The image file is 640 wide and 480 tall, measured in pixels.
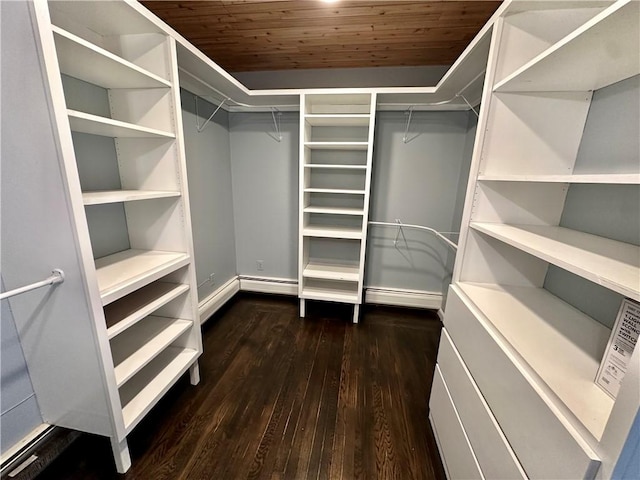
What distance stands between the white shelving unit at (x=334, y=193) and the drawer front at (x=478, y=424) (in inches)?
49.9

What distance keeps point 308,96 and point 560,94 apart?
5.62 ft

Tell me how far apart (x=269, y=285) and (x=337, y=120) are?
2.01m

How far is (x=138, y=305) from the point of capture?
4.66ft

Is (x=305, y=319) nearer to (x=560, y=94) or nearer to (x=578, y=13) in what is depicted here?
(x=560, y=94)

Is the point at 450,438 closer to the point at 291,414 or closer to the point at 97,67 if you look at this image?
the point at 291,414

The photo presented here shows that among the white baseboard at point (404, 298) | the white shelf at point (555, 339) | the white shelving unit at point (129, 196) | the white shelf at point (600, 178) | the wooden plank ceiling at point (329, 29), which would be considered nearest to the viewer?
the white shelf at point (600, 178)

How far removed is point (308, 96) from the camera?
7.41 ft

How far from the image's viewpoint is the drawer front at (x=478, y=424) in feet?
2.76

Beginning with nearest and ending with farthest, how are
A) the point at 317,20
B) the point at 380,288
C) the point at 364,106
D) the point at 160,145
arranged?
1. the point at 160,145
2. the point at 317,20
3. the point at 364,106
4. the point at 380,288

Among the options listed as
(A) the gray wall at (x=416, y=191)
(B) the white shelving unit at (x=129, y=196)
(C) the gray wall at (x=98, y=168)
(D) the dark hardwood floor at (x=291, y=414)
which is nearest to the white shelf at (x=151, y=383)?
(B) the white shelving unit at (x=129, y=196)

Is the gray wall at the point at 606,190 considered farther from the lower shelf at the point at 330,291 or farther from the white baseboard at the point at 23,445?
the white baseboard at the point at 23,445

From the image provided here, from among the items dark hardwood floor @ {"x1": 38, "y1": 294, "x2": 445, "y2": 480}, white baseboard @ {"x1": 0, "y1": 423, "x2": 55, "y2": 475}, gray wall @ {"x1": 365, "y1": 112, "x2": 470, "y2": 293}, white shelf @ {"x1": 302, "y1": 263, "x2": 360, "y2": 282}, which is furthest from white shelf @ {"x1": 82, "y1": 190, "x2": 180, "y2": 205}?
gray wall @ {"x1": 365, "y1": 112, "x2": 470, "y2": 293}

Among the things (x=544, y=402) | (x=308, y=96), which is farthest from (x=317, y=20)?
(x=544, y=402)

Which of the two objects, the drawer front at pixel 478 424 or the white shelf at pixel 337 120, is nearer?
the drawer front at pixel 478 424
